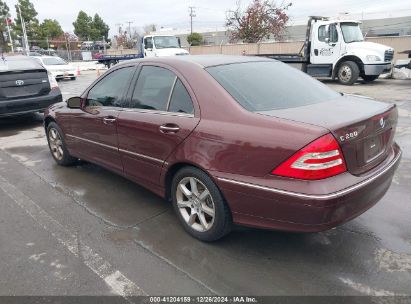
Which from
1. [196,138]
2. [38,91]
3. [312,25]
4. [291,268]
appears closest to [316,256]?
[291,268]

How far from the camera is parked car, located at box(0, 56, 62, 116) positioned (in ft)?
25.2

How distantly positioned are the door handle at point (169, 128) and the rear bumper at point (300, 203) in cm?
60

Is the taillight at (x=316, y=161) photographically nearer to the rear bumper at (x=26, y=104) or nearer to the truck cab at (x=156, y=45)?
the rear bumper at (x=26, y=104)

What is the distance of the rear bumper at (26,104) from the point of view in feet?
25.0

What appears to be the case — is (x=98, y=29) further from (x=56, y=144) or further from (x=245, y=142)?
(x=245, y=142)

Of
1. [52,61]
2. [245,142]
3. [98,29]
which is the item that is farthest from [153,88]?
[98,29]

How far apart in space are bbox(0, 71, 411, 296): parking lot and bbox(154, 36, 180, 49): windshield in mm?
17132

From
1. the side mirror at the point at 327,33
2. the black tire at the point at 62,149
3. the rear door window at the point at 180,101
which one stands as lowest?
the black tire at the point at 62,149

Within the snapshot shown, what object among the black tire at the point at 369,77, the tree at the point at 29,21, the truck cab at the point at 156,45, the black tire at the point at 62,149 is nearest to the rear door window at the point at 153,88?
the black tire at the point at 62,149

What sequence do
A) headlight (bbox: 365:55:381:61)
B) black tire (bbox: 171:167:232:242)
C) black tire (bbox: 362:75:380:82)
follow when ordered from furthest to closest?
1. black tire (bbox: 362:75:380:82)
2. headlight (bbox: 365:55:381:61)
3. black tire (bbox: 171:167:232:242)

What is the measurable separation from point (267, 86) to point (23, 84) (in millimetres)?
6411

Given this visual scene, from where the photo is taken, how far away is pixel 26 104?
25.8 ft

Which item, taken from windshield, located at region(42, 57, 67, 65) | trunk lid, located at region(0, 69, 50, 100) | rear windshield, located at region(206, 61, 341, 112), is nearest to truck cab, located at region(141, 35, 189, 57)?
windshield, located at region(42, 57, 67, 65)

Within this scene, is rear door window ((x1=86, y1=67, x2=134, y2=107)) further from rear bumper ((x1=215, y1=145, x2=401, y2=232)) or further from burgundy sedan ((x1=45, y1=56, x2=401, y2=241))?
rear bumper ((x1=215, y1=145, x2=401, y2=232))
